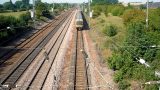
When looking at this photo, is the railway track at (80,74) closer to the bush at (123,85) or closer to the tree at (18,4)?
the bush at (123,85)

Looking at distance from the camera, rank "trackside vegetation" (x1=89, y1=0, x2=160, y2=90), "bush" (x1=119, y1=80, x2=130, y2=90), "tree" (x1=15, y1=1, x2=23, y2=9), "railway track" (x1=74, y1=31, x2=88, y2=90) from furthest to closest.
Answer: "tree" (x1=15, y1=1, x2=23, y2=9)
"railway track" (x1=74, y1=31, x2=88, y2=90)
"trackside vegetation" (x1=89, y1=0, x2=160, y2=90)
"bush" (x1=119, y1=80, x2=130, y2=90)

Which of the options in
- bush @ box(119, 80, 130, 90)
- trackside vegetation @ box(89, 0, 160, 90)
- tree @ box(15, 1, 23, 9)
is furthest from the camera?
tree @ box(15, 1, 23, 9)

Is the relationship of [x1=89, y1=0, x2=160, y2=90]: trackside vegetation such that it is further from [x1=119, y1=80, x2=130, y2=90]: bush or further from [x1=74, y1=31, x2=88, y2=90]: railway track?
[x1=74, y1=31, x2=88, y2=90]: railway track

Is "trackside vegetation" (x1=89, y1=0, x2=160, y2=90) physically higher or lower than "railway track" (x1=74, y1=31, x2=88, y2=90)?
higher

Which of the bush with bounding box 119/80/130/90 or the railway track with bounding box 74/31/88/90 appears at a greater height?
the bush with bounding box 119/80/130/90

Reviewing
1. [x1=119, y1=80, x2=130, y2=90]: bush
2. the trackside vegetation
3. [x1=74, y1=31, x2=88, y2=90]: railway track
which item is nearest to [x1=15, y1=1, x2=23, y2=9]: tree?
[x1=74, y1=31, x2=88, y2=90]: railway track

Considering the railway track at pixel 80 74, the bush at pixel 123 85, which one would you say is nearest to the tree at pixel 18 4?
the railway track at pixel 80 74

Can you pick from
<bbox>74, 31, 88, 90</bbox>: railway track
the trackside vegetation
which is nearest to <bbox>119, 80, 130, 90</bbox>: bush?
the trackside vegetation

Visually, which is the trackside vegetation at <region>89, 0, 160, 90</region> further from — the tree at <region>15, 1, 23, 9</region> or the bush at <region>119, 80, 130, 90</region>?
the tree at <region>15, 1, 23, 9</region>

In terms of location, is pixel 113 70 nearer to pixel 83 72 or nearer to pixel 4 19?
pixel 83 72

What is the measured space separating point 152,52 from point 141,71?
5169 millimetres

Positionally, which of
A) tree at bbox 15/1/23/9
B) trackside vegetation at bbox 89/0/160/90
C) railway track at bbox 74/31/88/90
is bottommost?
tree at bbox 15/1/23/9

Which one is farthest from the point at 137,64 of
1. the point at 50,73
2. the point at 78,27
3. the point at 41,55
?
the point at 78,27

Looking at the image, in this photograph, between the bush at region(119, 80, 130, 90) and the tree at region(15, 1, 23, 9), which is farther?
the tree at region(15, 1, 23, 9)
